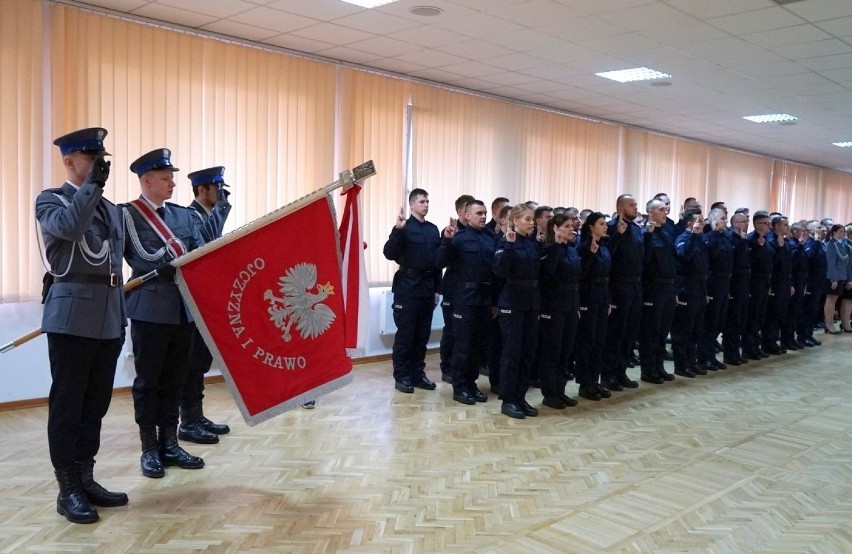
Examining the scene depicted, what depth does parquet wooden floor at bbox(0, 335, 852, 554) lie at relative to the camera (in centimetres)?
293

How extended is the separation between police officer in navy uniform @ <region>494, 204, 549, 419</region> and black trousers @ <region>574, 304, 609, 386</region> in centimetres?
64


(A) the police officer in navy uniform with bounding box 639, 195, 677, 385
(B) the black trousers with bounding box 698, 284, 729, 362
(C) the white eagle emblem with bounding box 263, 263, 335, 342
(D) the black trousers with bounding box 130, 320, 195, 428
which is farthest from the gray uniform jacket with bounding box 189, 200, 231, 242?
(B) the black trousers with bounding box 698, 284, 729, 362

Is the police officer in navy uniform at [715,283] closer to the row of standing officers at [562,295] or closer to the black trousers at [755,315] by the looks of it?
the row of standing officers at [562,295]

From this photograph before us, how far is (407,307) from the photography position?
5625 mm

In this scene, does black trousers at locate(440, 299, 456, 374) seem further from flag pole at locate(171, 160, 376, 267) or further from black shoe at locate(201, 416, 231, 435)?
flag pole at locate(171, 160, 376, 267)

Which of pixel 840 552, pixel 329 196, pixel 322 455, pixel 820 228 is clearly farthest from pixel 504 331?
pixel 820 228

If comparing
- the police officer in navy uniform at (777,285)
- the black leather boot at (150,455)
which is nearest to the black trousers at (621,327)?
the police officer in navy uniform at (777,285)

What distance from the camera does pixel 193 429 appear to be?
Answer: 4.17 meters

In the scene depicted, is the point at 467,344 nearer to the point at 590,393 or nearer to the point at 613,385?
the point at 590,393

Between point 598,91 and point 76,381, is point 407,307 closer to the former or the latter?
point 76,381

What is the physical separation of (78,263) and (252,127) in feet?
11.1

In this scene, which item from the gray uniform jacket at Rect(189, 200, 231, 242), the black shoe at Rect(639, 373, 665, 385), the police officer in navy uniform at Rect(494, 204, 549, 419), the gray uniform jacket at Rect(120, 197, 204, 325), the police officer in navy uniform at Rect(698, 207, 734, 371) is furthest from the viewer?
the police officer in navy uniform at Rect(698, 207, 734, 371)

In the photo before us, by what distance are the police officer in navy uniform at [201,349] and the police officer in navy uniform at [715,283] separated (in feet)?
Answer: 15.5

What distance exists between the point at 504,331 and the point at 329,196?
6.82 feet
